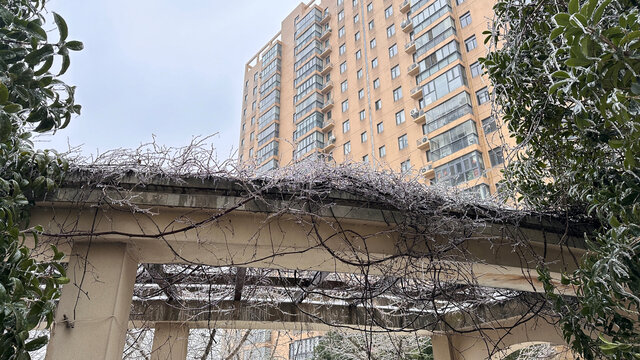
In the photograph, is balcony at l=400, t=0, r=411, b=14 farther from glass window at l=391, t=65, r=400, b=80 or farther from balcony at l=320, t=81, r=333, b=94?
balcony at l=320, t=81, r=333, b=94

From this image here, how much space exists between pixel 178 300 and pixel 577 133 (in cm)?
456

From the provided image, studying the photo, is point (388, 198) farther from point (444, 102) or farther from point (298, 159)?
point (444, 102)

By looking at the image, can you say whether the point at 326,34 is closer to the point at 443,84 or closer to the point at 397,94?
the point at 397,94

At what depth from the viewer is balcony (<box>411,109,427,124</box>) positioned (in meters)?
22.3

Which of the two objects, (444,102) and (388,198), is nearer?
(388,198)

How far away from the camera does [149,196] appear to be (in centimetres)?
289

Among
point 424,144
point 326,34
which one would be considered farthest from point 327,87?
point 424,144

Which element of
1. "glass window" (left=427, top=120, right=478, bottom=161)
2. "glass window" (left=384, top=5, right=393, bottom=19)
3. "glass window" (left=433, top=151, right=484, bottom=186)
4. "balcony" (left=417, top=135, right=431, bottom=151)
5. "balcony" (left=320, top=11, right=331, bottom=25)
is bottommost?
"glass window" (left=433, top=151, right=484, bottom=186)

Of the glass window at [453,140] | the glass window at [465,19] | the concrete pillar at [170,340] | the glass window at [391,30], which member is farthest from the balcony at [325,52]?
the concrete pillar at [170,340]

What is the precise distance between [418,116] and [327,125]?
26.3 feet

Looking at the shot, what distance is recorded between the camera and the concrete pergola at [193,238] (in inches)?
108

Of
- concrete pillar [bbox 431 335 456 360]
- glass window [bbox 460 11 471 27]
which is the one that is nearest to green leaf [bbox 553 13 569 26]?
concrete pillar [bbox 431 335 456 360]

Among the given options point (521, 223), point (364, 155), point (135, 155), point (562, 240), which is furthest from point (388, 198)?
point (364, 155)

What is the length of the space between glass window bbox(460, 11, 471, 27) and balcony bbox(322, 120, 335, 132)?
34.7 feet
